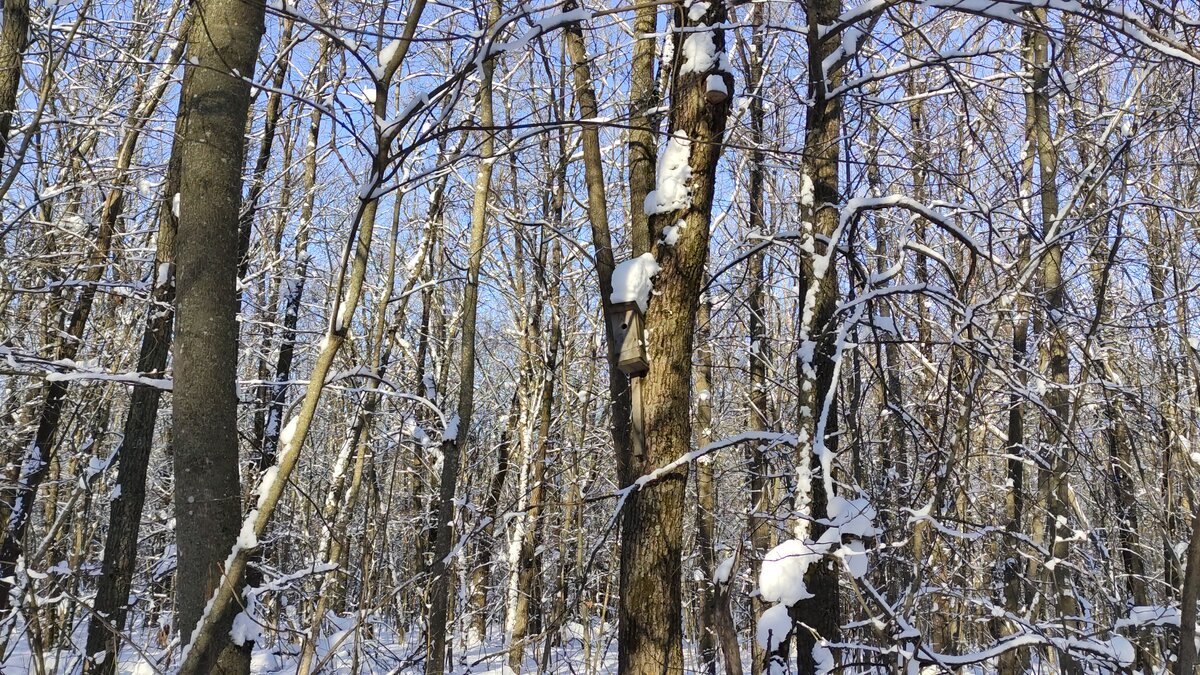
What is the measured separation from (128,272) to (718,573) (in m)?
9.47

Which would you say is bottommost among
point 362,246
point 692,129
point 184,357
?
point 184,357

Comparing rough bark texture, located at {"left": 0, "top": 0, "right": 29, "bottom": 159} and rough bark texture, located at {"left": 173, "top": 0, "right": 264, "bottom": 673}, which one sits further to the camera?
rough bark texture, located at {"left": 0, "top": 0, "right": 29, "bottom": 159}

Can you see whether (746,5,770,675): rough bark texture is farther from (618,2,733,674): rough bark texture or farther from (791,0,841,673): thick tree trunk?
(618,2,733,674): rough bark texture

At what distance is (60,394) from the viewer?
7.43 meters

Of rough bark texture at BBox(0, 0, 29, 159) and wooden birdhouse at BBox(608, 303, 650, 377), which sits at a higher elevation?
rough bark texture at BBox(0, 0, 29, 159)

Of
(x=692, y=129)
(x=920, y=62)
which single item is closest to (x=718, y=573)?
(x=692, y=129)

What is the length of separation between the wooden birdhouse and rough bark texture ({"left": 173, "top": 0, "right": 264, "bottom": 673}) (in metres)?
1.53

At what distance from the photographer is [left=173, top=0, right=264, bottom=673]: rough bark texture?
2535 millimetres

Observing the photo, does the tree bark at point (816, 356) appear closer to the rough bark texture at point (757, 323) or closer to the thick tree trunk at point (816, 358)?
the thick tree trunk at point (816, 358)

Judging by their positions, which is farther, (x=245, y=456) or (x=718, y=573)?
(x=245, y=456)

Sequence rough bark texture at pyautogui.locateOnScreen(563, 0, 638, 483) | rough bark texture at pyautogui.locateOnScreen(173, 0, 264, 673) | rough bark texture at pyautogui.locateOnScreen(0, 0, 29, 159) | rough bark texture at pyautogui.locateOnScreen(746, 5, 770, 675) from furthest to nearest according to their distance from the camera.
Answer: rough bark texture at pyautogui.locateOnScreen(746, 5, 770, 675), rough bark texture at pyautogui.locateOnScreen(0, 0, 29, 159), rough bark texture at pyautogui.locateOnScreen(563, 0, 638, 483), rough bark texture at pyautogui.locateOnScreen(173, 0, 264, 673)

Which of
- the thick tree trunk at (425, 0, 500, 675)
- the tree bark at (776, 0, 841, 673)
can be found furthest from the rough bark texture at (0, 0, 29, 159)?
the tree bark at (776, 0, 841, 673)

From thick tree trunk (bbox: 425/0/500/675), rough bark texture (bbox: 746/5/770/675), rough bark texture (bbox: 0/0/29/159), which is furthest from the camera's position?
rough bark texture (bbox: 746/5/770/675)

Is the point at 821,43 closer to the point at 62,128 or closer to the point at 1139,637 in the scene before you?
the point at 1139,637
